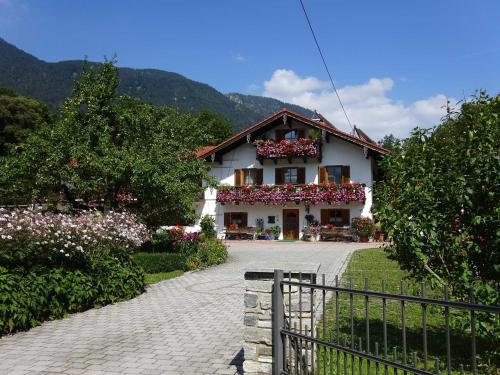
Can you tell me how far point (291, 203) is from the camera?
28.8 meters

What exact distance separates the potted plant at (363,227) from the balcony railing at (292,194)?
1246 millimetres

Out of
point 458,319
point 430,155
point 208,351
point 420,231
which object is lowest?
point 208,351

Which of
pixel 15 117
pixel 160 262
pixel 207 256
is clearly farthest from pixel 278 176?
pixel 15 117

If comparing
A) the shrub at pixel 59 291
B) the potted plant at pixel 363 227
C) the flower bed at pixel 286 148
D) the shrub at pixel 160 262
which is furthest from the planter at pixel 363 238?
the shrub at pixel 59 291

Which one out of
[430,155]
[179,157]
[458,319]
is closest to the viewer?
[458,319]

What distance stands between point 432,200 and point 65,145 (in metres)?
12.1

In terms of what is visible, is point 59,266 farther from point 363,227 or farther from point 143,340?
point 363,227

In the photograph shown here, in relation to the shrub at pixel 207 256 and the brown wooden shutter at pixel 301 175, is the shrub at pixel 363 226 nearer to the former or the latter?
the brown wooden shutter at pixel 301 175

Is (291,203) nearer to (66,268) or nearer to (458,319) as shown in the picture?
(66,268)

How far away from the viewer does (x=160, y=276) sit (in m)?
13.6

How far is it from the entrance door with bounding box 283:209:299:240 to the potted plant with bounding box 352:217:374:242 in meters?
4.00

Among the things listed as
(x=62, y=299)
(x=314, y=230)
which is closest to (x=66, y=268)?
(x=62, y=299)

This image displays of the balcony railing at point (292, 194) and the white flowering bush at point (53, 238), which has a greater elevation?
the balcony railing at point (292, 194)

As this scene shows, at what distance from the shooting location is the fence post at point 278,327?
403 cm
